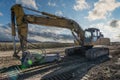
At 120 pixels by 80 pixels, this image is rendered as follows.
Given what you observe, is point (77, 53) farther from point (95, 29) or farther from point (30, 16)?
point (30, 16)

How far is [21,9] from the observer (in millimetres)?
11805

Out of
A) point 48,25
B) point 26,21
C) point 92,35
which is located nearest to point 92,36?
point 92,35

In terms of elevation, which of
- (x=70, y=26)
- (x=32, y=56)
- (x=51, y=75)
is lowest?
(x=51, y=75)

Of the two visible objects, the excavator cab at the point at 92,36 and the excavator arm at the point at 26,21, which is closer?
the excavator arm at the point at 26,21

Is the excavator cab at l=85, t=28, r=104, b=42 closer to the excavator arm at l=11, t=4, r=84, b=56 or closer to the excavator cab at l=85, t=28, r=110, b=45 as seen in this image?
the excavator cab at l=85, t=28, r=110, b=45

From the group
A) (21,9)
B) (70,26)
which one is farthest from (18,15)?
(70,26)

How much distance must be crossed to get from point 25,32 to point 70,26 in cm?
518

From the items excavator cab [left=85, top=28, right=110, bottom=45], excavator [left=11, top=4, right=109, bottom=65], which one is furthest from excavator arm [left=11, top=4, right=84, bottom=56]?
excavator cab [left=85, top=28, right=110, bottom=45]

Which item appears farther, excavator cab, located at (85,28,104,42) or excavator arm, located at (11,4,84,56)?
excavator cab, located at (85,28,104,42)

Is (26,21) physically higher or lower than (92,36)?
higher

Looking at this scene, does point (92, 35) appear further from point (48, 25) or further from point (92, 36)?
point (48, 25)

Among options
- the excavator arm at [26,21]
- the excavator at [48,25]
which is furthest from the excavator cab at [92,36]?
the excavator arm at [26,21]

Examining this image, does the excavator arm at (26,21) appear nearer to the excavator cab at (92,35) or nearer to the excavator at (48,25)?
the excavator at (48,25)

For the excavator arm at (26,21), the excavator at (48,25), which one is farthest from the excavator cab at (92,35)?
the excavator arm at (26,21)
